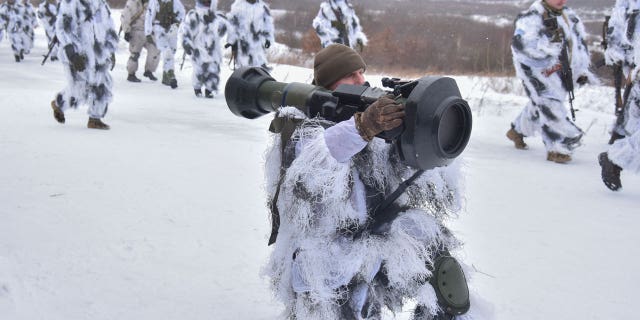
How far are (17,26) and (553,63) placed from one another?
12.6 meters

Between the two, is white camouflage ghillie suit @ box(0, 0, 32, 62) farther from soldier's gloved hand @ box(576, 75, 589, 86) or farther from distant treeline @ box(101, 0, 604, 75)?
soldier's gloved hand @ box(576, 75, 589, 86)

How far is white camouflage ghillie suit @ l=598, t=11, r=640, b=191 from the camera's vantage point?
14.8 feet

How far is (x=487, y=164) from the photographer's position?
5910 millimetres

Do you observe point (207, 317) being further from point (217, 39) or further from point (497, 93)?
point (497, 93)

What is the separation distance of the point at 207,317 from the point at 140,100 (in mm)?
6862

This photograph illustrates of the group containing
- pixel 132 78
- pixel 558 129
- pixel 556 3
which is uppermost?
pixel 556 3

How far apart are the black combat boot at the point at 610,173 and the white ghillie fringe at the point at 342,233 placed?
319 cm

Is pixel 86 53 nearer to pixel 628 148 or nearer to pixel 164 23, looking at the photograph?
pixel 164 23

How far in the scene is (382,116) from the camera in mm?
1662

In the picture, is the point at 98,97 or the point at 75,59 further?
the point at 98,97

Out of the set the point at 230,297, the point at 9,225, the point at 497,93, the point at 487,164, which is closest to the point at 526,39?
the point at 487,164

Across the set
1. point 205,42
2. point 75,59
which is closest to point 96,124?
point 75,59

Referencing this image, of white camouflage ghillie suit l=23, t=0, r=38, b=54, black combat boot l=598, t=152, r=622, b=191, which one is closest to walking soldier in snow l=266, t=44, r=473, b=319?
black combat boot l=598, t=152, r=622, b=191

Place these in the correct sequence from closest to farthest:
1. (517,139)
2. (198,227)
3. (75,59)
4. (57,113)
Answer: (198,227) < (75,59) < (57,113) < (517,139)
